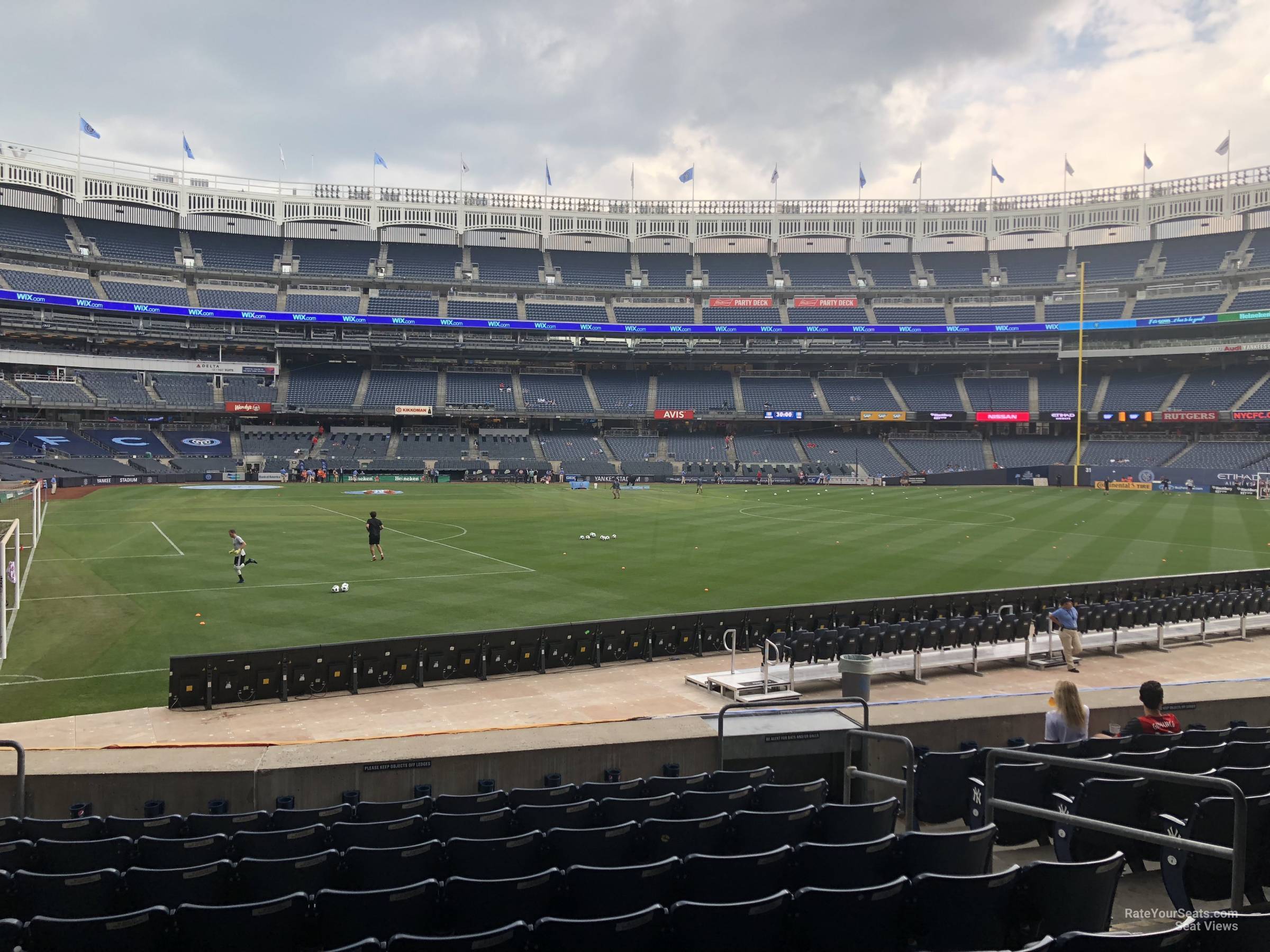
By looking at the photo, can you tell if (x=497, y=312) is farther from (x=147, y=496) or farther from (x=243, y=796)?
(x=243, y=796)

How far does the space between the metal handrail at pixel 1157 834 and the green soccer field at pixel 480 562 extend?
1466cm

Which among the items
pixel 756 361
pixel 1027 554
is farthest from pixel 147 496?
pixel 756 361

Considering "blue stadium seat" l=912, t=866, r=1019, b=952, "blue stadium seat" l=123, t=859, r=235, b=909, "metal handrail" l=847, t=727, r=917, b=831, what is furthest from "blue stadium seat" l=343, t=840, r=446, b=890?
"metal handrail" l=847, t=727, r=917, b=831

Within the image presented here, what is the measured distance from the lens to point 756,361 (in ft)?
341

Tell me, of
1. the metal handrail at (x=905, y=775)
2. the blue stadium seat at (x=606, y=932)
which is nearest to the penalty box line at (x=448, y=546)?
the metal handrail at (x=905, y=775)

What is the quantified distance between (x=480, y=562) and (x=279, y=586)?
7266 mm

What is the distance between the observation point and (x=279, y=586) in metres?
25.1

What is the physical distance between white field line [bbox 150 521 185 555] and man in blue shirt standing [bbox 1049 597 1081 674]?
99.6 ft

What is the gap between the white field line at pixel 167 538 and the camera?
1254 inches

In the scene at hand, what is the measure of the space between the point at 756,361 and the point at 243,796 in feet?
327

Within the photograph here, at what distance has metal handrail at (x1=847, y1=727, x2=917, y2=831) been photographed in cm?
710

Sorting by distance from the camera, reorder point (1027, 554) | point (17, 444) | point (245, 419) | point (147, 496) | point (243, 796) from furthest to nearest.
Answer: point (245, 419) < point (17, 444) < point (147, 496) < point (1027, 554) < point (243, 796)

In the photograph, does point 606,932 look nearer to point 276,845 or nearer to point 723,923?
point 723,923

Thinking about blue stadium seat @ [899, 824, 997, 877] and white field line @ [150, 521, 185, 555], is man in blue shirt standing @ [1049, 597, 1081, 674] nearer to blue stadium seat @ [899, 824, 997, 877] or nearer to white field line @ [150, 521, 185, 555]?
blue stadium seat @ [899, 824, 997, 877]
